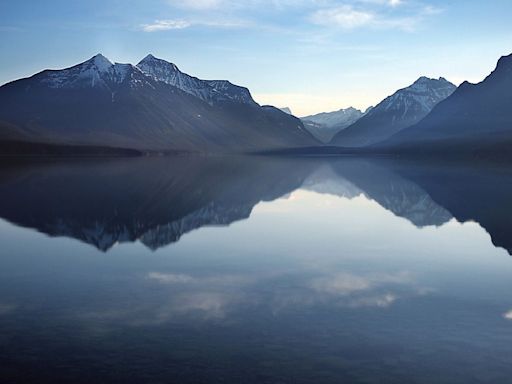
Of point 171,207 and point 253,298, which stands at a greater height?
point 171,207

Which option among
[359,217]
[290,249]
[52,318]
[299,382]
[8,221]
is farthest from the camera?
[359,217]

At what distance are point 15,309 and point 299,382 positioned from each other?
1062cm

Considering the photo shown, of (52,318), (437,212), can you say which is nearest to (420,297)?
(52,318)

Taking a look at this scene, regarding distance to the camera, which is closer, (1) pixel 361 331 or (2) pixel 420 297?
(1) pixel 361 331

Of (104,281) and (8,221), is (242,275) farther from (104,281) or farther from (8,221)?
(8,221)

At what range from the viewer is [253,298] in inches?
768

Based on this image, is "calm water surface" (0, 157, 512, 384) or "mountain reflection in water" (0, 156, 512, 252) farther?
"mountain reflection in water" (0, 156, 512, 252)

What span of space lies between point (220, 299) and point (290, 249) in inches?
423

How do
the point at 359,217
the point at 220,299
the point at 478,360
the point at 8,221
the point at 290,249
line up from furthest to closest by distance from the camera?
1. the point at 359,217
2. the point at 8,221
3. the point at 290,249
4. the point at 220,299
5. the point at 478,360

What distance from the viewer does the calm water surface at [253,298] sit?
13320 mm

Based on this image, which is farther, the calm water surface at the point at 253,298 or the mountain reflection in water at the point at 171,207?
the mountain reflection in water at the point at 171,207

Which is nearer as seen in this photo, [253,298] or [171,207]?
[253,298]

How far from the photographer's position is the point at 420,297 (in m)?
19.8

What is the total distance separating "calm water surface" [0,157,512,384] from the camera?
13320mm
